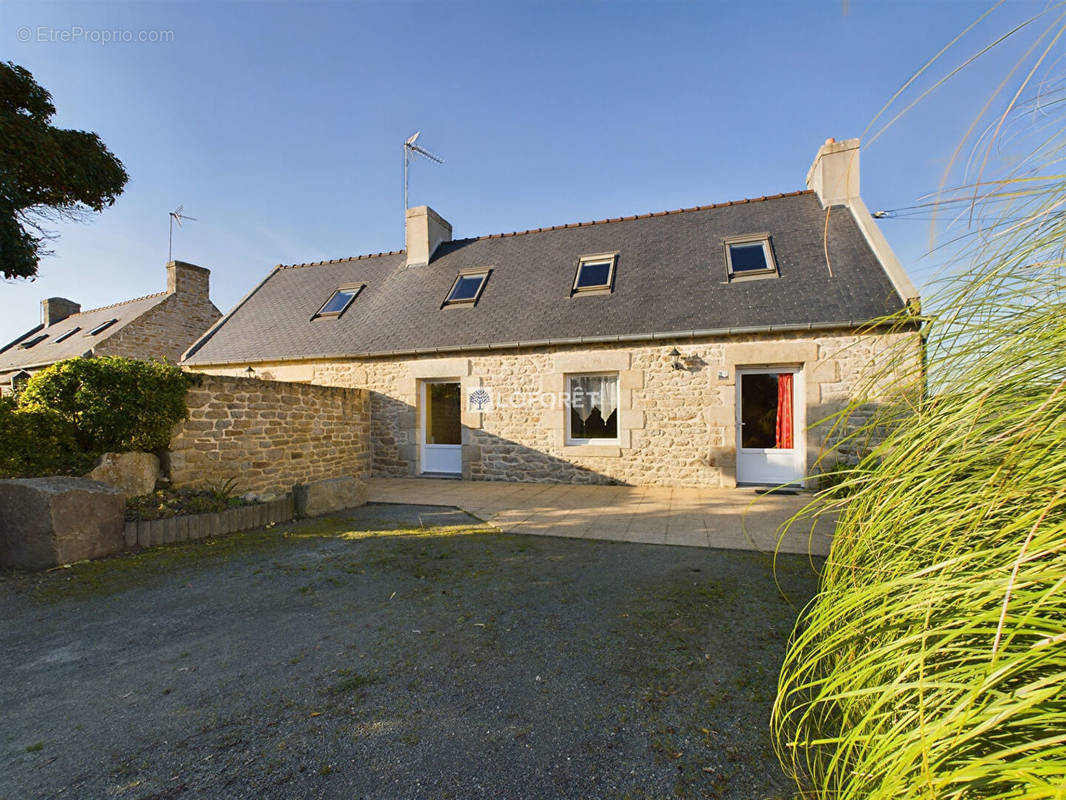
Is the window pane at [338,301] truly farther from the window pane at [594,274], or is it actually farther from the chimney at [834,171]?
the chimney at [834,171]

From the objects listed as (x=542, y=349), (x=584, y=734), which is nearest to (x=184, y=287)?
(x=542, y=349)

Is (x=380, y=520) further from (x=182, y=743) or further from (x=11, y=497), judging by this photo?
(x=182, y=743)

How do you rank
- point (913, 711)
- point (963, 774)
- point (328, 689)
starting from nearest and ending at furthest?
1. point (963, 774)
2. point (913, 711)
3. point (328, 689)

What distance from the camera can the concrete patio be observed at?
4426 millimetres

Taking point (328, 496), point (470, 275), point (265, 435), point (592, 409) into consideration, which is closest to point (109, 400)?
point (265, 435)

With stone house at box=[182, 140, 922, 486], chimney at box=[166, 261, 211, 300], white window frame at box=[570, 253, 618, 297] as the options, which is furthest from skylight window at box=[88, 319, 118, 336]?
white window frame at box=[570, 253, 618, 297]

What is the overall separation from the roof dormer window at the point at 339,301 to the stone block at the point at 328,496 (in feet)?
18.8

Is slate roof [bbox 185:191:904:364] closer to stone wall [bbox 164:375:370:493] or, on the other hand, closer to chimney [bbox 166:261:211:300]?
stone wall [bbox 164:375:370:493]

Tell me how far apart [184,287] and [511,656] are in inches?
709

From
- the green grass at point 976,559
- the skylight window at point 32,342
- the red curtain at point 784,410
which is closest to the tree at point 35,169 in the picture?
the green grass at point 976,559

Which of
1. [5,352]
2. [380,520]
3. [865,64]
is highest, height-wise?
[5,352]

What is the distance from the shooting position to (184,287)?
49.1 ft

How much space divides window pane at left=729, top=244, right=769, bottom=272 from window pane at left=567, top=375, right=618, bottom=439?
123 inches

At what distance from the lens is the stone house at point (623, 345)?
22.8ft
